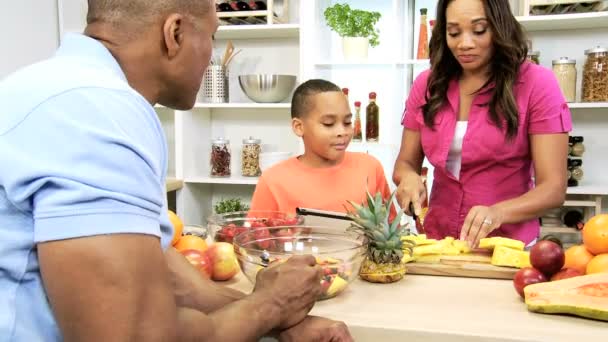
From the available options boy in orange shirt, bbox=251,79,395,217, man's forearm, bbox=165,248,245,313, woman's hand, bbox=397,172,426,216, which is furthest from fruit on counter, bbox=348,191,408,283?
boy in orange shirt, bbox=251,79,395,217

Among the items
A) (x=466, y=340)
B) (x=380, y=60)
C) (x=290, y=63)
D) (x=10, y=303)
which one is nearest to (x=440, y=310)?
(x=466, y=340)

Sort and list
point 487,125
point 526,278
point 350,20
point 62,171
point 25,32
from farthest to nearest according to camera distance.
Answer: point 25,32 < point 350,20 < point 487,125 < point 526,278 < point 62,171

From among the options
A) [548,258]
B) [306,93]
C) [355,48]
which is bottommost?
[548,258]

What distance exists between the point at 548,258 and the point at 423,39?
2007mm

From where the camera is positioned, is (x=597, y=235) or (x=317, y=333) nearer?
(x=317, y=333)

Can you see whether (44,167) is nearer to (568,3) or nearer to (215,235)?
(215,235)

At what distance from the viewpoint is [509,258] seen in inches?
49.3

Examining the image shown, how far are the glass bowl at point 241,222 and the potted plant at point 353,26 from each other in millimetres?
1689

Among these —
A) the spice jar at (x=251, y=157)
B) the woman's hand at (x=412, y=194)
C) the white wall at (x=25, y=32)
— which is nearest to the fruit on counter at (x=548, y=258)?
the woman's hand at (x=412, y=194)

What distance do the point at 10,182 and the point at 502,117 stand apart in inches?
57.3

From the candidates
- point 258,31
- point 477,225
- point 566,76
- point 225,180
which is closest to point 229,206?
point 225,180

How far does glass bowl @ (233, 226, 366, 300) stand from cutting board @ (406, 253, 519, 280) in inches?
7.6

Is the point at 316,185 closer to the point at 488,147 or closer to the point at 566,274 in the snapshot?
the point at 488,147

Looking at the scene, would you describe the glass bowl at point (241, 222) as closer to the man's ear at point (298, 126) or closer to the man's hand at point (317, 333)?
the man's hand at point (317, 333)
